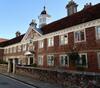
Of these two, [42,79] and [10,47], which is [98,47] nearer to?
[42,79]

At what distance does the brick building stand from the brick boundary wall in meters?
5.28

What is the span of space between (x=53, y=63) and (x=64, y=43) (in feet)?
13.4

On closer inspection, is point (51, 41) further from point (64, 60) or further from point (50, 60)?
point (64, 60)

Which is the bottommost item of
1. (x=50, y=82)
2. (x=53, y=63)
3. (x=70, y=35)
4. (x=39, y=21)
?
(x=50, y=82)

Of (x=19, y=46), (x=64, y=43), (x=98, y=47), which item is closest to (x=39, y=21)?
(x=19, y=46)

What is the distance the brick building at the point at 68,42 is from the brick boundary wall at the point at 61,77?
5284 mm

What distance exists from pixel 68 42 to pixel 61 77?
31.3 feet

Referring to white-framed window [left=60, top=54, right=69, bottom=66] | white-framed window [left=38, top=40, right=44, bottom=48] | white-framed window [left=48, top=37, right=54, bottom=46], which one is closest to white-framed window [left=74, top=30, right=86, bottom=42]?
white-framed window [left=60, top=54, right=69, bottom=66]

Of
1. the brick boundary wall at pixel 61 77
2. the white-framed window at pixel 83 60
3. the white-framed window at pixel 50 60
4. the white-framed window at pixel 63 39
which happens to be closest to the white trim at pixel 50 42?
the white-framed window at pixel 50 60

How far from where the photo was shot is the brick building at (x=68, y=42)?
20391mm

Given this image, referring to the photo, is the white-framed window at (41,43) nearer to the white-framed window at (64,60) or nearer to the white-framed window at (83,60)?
the white-framed window at (64,60)

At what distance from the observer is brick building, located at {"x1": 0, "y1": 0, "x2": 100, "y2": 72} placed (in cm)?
2039

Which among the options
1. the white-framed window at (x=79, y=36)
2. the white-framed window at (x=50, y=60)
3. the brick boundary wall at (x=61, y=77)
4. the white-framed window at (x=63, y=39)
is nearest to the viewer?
the brick boundary wall at (x=61, y=77)

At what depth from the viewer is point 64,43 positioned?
2527 centimetres
